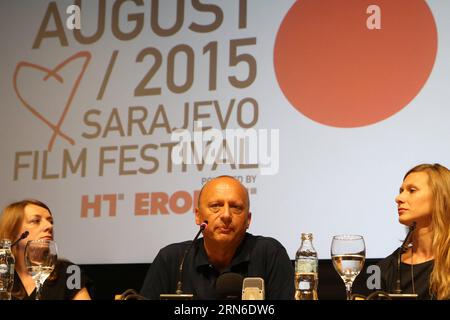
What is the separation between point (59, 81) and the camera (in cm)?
515

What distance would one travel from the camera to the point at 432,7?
433 cm

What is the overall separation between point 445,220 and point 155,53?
7.38ft

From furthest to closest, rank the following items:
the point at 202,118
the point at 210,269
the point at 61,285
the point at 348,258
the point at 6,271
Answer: the point at 202,118
the point at 61,285
the point at 210,269
the point at 6,271
the point at 348,258

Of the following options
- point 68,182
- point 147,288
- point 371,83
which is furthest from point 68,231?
point 371,83

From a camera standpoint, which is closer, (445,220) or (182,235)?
(445,220)

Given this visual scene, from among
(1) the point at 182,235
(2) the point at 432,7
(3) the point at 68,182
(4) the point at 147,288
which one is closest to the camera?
(4) the point at 147,288

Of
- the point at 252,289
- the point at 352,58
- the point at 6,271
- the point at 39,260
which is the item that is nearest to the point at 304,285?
the point at 252,289

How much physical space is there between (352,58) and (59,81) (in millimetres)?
1973

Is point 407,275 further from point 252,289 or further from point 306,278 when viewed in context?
point 252,289

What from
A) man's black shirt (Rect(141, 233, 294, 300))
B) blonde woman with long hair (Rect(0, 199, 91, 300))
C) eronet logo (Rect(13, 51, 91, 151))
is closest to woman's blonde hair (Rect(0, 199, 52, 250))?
blonde woman with long hair (Rect(0, 199, 91, 300))

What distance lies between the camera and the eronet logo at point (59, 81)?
5055 millimetres

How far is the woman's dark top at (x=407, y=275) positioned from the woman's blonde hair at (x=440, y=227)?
118 mm

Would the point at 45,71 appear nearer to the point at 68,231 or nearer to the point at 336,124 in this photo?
the point at 68,231

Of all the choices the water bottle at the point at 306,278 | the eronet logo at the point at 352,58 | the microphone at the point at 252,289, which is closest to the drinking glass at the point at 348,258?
the water bottle at the point at 306,278
